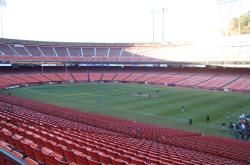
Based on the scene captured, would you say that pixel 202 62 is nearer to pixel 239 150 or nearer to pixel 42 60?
pixel 42 60

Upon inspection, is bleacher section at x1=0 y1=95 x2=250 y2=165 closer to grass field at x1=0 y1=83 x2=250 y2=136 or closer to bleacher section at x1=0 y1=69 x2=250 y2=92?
grass field at x1=0 y1=83 x2=250 y2=136

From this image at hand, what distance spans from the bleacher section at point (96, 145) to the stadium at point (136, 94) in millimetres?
59

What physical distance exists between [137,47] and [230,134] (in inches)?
2409

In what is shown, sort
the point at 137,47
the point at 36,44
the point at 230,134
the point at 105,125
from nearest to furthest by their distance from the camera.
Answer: the point at 105,125
the point at 230,134
the point at 36,44
the point at 137,47

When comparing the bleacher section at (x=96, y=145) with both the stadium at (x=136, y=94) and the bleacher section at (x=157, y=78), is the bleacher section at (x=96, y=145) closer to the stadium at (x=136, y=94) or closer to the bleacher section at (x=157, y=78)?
the stadium at (x=136, y=94)

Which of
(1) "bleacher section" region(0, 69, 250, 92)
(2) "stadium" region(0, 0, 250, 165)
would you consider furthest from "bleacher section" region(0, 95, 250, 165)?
(1) "bleacher section" region(0, 69, 250, 92)

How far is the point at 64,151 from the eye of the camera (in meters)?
6.12

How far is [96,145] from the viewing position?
361 inches

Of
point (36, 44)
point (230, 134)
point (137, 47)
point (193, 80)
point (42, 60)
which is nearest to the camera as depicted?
point (230, 134)

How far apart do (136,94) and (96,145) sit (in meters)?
36.4

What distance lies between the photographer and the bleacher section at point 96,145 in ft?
19.4

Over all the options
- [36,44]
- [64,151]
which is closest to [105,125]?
[64,151]

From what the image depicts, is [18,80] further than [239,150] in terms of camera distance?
Yes

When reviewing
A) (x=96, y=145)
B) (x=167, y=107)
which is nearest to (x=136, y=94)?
(x=167, y=107)
